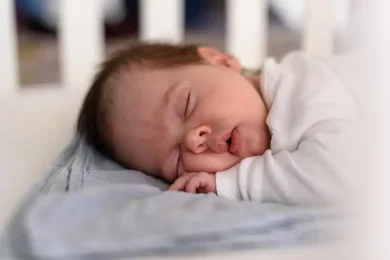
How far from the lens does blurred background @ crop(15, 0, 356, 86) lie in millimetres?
1457

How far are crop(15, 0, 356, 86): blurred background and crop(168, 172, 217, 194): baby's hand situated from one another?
0.81 metres

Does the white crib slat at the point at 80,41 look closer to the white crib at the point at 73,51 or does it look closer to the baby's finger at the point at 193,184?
the white crib at the point at 73,51

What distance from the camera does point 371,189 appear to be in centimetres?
33

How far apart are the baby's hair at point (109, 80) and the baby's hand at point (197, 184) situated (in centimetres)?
14

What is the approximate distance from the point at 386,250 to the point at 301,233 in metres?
0.21

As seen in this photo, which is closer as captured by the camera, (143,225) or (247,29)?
(143,225)

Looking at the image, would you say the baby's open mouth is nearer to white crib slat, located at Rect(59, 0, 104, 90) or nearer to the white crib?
the white crib

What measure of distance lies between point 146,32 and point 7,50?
0.79 ft

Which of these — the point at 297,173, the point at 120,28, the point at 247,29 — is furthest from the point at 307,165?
the point at 120,28

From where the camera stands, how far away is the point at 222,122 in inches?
28.2

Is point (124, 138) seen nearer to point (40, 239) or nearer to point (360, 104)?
point (40, 239)

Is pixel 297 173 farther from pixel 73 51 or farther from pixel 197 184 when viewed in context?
pixel 73 51

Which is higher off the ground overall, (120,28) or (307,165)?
(120,28)

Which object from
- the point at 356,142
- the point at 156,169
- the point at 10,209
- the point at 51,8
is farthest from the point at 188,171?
the point at 51,8
